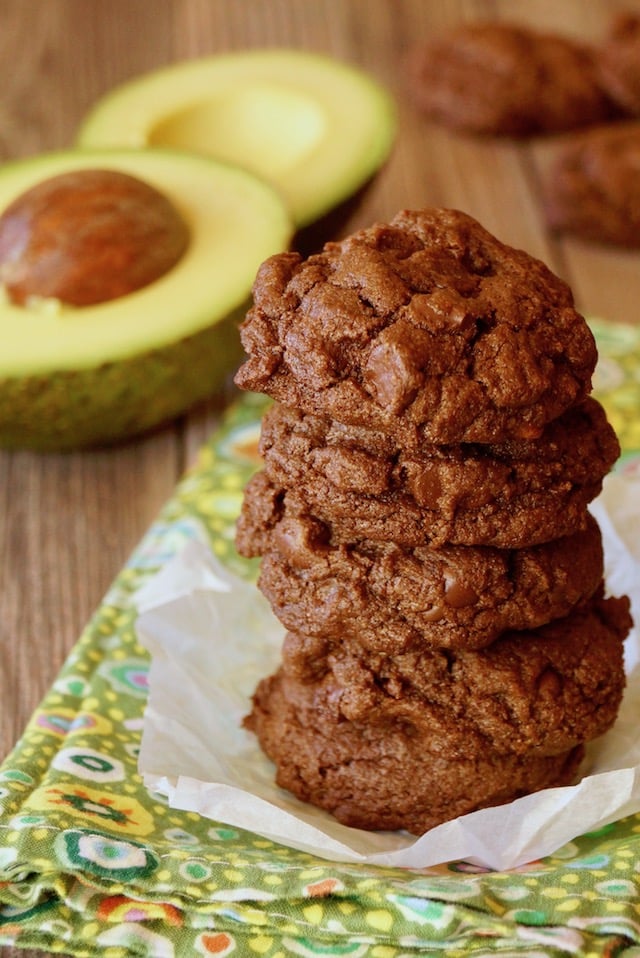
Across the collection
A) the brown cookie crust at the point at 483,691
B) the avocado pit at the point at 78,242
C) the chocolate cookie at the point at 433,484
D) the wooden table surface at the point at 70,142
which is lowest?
the wooden table surface at the point at 70,142

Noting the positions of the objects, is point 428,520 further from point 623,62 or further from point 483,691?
point 623,62

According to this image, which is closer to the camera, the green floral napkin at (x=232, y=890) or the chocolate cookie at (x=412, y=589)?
the green floral napkin at (x=232, y=890)

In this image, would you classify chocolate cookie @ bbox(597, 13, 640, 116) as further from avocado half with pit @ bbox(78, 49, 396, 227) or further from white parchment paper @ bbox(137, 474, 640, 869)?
white parchment paper @ bbox(137, 474, 640, 869)

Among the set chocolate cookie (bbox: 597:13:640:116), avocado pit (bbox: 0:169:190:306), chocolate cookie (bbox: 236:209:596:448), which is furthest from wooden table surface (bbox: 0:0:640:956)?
chocolate cookie (bbox: 236:209:596:448)

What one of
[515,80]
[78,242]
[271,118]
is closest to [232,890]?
[78,242]

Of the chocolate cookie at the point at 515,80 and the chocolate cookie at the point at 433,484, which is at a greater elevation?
the chocolate cookie at the point at 433,484

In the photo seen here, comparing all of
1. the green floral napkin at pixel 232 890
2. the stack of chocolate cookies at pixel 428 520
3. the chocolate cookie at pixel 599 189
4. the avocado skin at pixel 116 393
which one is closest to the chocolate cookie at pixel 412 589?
the stack of chocolate cookies at pixel 428 520

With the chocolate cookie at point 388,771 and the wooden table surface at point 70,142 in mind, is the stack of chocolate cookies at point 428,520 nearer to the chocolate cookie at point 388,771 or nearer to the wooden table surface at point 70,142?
the chocolate cookie at point 388,771
